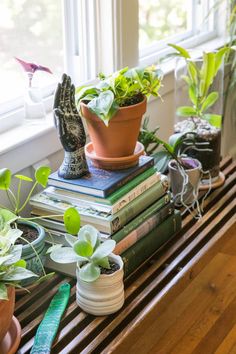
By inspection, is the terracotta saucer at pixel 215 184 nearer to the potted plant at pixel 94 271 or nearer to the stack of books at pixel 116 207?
the stack of books at pixel 116 207

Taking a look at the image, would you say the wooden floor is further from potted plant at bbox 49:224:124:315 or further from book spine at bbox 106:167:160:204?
potted plant at bbox 49:224:124:315

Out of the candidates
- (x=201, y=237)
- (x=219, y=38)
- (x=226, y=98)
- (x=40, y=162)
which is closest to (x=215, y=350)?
(x=201, y=237)

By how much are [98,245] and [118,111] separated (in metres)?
0.35

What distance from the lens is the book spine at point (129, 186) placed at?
150 centimetres

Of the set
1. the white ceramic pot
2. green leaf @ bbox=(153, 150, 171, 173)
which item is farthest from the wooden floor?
the white ceramic pot

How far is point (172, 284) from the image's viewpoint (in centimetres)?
148

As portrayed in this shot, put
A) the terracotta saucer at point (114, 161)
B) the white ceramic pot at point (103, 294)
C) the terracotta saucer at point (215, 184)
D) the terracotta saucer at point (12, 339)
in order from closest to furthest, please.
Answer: the terracotta saucer at point (12, 339) < the white ceramic pot at point (103, 294) < the terracotta saucer at point (114, 161) < the terracotta saucer at point (215, 184)

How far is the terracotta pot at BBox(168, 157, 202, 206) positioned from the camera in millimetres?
1841

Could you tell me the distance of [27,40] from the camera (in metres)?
1.80

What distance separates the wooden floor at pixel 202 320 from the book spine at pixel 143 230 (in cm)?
22

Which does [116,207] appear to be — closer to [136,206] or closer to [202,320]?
[136,206]

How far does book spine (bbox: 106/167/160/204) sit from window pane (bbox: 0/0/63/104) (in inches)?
18.9

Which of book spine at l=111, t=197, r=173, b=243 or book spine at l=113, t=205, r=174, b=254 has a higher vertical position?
book spine at l=111, t=197, r=173, b=243

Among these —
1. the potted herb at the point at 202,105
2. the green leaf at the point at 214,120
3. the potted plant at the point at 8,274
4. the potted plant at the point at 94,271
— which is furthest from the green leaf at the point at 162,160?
the potted plant at the point at 8,274
